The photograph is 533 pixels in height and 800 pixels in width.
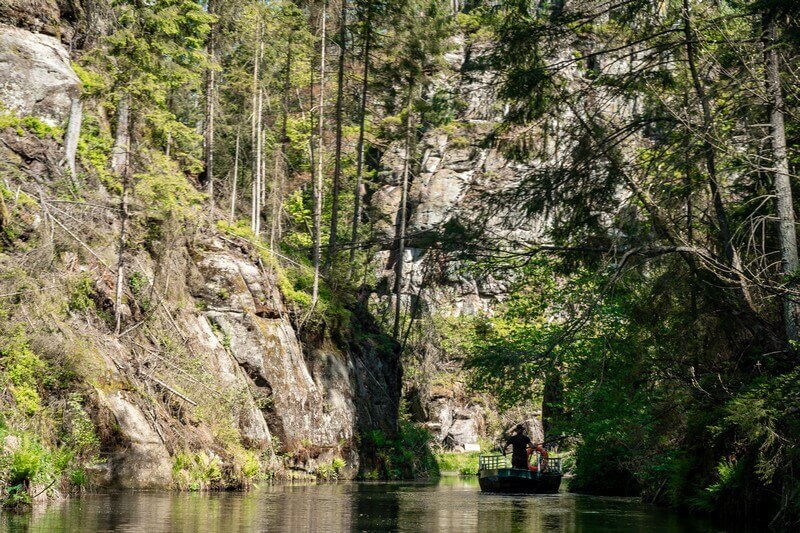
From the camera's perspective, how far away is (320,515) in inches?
515

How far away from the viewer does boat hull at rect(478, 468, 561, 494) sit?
24469 mm


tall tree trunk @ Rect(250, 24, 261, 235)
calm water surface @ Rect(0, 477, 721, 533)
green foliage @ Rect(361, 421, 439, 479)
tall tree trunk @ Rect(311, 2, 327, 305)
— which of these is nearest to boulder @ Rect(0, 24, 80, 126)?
tall tree trunk @ Rect(311, 2, 327, 305)

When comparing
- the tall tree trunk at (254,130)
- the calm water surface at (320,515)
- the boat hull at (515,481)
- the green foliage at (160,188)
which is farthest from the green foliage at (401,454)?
the calm water surface at (320,515)

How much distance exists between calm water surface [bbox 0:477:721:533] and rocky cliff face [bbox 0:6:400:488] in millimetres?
2184

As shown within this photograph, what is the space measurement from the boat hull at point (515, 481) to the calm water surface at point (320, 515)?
5777mm

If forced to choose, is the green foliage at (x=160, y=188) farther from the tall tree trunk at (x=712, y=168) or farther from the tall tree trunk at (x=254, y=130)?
the tall tree trunk at (x=712, y=168)

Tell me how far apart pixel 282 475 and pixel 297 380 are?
3942 millimetres

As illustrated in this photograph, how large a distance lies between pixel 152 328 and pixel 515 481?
10900mm

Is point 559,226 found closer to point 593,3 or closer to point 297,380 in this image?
point 593,3

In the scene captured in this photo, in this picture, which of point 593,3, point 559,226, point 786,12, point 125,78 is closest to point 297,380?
point 125,78

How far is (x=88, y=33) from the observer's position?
26.8m

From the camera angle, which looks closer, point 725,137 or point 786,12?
point 786,12

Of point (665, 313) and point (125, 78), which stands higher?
point (125, 78)

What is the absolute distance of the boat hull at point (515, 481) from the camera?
24469 mm
